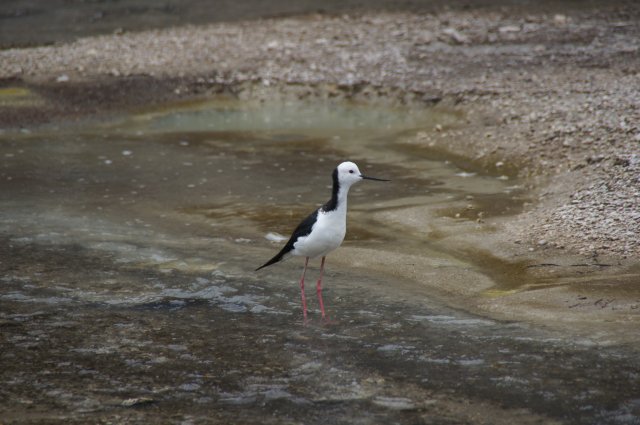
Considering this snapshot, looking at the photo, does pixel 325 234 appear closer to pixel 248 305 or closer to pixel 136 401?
pixel 248 305

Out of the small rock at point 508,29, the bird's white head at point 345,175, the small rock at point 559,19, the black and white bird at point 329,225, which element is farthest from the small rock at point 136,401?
the small rock at point 559,19

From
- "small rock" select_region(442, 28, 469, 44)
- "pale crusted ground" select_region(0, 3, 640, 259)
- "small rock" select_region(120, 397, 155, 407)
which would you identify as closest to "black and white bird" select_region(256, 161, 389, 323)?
Result: "small rock" select_region(120, 397, 155, 407)

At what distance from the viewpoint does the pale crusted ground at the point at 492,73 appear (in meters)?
9.17

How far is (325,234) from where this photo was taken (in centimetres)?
709

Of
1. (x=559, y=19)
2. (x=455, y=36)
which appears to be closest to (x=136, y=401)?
(x=455, y=36)

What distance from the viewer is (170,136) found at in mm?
13734

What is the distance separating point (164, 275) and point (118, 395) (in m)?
2.43

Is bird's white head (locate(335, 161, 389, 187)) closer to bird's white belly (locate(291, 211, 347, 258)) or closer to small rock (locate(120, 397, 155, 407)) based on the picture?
bird's white belly (locate(291, 211, 347, 258))

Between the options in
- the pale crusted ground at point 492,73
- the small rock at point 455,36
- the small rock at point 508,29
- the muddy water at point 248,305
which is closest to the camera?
the muddy water at point 248,305

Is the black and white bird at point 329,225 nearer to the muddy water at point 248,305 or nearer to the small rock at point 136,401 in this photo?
the muddy water at point 248,305

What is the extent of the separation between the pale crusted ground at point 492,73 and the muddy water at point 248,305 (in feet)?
2.52

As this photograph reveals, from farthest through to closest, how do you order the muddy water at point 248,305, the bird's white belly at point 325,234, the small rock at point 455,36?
the small rock at point 455,36, the bird's white belly at point 325,234, the muddy water at point 248,305

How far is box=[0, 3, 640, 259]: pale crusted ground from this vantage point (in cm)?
917

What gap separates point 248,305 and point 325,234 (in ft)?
2.89
